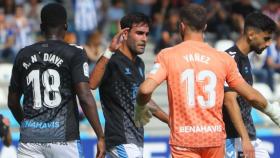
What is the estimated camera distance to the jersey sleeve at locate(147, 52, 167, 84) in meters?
7.20

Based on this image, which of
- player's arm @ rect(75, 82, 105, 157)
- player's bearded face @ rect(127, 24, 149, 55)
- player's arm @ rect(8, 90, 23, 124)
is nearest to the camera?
player's arm @ rect(75, 82, 105, 157)

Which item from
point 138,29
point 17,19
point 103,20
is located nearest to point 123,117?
point 138,29

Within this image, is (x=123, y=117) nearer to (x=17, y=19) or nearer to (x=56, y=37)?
(x=56, y=37)

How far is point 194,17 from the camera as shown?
739cm

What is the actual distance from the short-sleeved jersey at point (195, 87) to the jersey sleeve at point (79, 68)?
787 millimetres

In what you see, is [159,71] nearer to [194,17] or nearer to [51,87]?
[194,17]

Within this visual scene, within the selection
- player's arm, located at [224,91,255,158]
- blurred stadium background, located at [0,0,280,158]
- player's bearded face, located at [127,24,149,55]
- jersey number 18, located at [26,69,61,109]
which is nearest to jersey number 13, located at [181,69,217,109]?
player's arm, located at [224,91,255,158]

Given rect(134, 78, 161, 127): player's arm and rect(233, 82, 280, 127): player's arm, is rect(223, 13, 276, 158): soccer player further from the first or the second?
rect(134, 78, 161, 127): player's arm

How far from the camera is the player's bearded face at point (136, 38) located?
906 centimetres

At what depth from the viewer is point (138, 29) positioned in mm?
9102

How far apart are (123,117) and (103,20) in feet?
40.1

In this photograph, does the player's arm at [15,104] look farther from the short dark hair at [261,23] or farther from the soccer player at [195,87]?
the short dark hair at [261,23]

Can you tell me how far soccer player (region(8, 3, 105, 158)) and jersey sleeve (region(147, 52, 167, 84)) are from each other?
79 centimetres

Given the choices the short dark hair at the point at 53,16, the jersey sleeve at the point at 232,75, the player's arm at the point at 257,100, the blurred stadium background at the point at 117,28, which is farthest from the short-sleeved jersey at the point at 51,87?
the blurred stadium background at the point at 117,28
